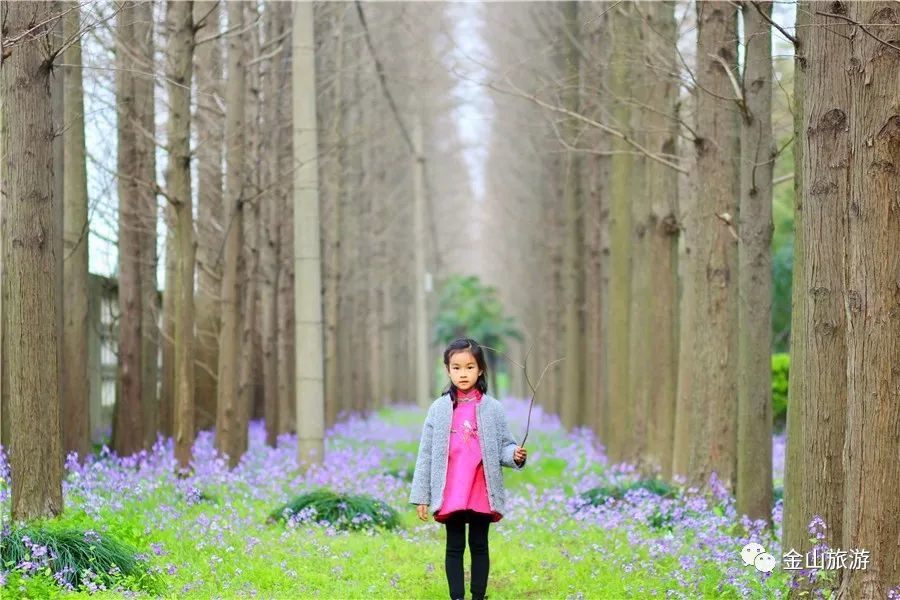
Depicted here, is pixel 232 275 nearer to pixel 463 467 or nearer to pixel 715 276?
pixel 715 276

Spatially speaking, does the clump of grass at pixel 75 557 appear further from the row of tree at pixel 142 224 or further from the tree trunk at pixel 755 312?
the tree trunk at pixel 755 312

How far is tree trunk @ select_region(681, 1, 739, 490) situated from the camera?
959cm

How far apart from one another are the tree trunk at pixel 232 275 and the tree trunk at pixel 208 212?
964mm

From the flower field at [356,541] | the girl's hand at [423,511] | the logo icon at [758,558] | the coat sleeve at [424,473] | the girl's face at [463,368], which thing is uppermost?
the girl's face at [463,368]

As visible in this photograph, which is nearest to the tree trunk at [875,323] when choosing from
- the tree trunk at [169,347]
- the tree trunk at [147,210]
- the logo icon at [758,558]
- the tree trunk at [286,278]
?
the logo icon at [758,558]

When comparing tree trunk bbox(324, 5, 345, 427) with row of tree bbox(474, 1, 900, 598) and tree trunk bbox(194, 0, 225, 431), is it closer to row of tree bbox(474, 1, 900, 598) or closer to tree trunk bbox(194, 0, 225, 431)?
tree trunk bbox(194, 0, 225, 431)

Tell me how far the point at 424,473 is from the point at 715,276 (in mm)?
4401

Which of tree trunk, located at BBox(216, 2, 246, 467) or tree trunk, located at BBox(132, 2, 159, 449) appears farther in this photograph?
tree trunk, located at BBox(132, 2, 159, 449)

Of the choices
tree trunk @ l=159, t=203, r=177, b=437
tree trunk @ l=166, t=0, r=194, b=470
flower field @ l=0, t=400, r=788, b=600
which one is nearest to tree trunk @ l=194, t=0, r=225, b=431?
tree trunk @ l=159, t=203, r=177, b=437

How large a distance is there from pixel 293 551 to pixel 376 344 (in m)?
23.9

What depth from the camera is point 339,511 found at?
929cm

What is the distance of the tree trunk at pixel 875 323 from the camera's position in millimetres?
5254

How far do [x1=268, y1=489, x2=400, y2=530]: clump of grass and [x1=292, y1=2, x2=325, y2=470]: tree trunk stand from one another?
2460 mm

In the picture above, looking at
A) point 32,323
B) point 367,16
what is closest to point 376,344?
point 367,16
